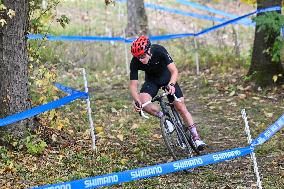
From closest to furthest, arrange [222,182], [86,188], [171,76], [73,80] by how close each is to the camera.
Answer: [86,188]
[222,182]
[171,76]
[73,80]

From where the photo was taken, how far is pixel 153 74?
24.8ft

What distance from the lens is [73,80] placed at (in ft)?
45.2

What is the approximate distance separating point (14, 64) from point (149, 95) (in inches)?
78.0

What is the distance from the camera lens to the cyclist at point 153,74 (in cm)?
703

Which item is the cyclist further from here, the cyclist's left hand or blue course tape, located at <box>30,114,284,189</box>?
blue course tape, located at <box>30,114,284,189</box>

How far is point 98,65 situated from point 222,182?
9462 millimetres

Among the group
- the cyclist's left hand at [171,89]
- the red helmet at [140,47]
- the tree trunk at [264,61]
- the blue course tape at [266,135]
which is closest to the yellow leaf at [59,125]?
the red helmet at [140,47]

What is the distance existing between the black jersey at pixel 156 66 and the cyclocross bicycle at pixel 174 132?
1.41ft

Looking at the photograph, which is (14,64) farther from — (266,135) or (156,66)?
(266,135)

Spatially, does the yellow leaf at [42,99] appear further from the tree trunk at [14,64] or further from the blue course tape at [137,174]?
the blue course tape at [137,174]

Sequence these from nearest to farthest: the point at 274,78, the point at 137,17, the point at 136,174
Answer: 1. the point at 136,174
2. the point at 274,78
3. the point at 137,17

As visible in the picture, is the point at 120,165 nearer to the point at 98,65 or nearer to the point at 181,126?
the point at 181,126

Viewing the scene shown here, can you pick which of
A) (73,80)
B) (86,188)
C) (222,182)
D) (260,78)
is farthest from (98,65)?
(86,188)

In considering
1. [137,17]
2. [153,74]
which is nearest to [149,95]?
[153,74]
